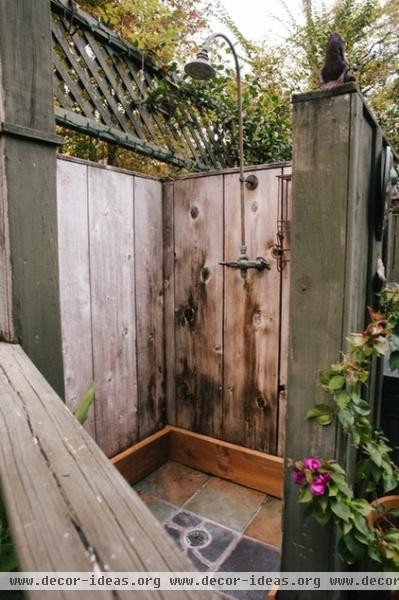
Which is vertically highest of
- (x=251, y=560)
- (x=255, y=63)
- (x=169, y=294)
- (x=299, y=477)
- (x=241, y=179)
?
(x=255, y=63)

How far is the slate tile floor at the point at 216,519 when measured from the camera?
170 cm

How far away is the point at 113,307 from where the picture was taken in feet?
6.70

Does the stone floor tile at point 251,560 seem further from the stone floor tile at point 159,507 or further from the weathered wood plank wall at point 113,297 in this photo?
the weathered wood plank wall at point 113,297

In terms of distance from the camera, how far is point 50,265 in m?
1.22

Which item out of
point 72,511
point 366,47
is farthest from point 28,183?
point 366,47

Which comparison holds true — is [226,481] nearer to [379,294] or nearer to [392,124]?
[379,294]

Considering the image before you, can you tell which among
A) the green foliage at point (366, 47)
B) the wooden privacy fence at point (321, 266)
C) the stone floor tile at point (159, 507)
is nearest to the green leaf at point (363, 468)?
the wooden privacy fence at point (321, 266)

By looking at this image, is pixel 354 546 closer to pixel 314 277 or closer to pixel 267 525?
pixel 314 277

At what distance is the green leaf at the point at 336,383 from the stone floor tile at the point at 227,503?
1.27 metres

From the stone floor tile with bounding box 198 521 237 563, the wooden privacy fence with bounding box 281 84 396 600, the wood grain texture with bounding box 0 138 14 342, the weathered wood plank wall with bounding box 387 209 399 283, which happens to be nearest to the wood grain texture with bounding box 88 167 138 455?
the stone floor tile with bounding box 198 521 237 563

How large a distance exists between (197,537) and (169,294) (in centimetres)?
133

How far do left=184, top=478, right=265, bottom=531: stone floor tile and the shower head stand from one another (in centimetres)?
225

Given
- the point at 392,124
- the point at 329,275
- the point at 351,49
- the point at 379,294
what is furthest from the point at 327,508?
the point at 351,49

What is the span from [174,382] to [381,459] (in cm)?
147
